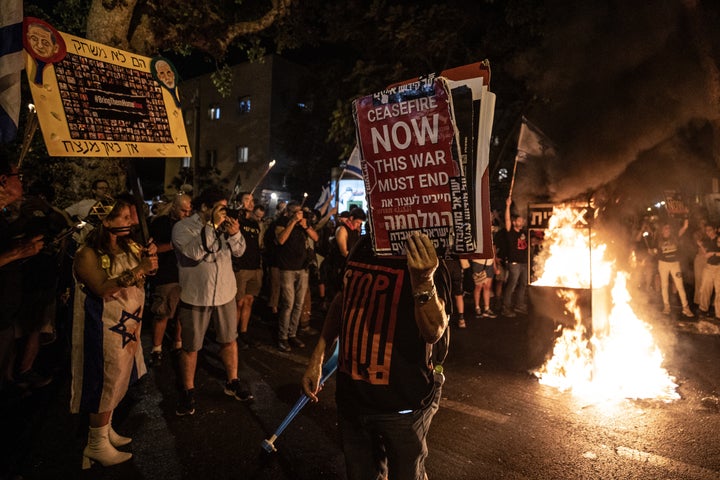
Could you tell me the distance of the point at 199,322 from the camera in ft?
14.8

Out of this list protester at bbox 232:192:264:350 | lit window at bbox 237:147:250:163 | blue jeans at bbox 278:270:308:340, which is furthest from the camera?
lit window at bbox 237:147:250:163

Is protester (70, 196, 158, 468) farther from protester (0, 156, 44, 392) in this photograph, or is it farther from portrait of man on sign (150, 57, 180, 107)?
portrait of man on sign (150, 57, 180, 107)

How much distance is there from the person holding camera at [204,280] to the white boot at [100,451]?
96cm

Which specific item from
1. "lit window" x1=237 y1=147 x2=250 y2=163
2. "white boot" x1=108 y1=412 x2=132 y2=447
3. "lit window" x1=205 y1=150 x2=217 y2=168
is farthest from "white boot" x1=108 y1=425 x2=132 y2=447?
"lit window" x1=205 y1=150 x2=217 y2=168

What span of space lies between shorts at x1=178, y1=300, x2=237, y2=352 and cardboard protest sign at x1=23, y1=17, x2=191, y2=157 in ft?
5.14

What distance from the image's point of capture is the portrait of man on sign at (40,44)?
3.56 metres

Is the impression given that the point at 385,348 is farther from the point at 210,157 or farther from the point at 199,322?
the point at 210,157

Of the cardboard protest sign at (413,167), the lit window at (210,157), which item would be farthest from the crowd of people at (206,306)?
the lit window at (210,157)

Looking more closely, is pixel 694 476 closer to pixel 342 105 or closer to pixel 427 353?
pixel 427 353

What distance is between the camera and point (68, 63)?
3.82 m

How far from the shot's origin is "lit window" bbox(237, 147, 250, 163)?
102 ft

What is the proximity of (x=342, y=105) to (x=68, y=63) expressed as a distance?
11220 millimetres

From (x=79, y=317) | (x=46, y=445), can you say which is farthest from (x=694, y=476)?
(x=46, y=445)

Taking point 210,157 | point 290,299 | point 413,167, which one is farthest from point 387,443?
point 210,157
